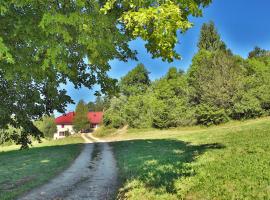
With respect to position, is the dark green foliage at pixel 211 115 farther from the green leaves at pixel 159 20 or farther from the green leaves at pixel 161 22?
the green leaves at pixel 161 22

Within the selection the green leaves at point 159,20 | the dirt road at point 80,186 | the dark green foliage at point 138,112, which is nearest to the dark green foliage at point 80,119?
the dark green foliage at point 138,112

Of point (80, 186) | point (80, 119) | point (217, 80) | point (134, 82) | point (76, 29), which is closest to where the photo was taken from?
point (76, 29)

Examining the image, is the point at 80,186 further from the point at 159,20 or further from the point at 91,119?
the point at 91,119

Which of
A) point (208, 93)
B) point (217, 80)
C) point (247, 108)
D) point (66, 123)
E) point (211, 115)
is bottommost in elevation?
point (211, 115)

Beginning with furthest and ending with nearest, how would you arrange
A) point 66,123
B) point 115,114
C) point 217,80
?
point 66,123, point 115,114, point 217,80

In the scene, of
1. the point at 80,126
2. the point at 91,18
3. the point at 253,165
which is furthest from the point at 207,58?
the point at 91,18

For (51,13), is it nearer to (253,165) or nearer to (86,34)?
(86,34)

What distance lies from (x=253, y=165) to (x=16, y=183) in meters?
13.6

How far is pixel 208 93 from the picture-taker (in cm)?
7075

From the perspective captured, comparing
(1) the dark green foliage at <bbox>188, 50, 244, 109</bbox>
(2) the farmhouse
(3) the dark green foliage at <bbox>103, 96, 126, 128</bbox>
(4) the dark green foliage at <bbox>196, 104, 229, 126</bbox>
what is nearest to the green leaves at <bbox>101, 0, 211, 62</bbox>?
(4) the dark green foliage at <bbox>196, 104, 229, 126</bbox>

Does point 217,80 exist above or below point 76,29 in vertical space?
above

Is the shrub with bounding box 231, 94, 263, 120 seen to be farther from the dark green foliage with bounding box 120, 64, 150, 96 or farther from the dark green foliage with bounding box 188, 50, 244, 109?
the dark green foliage with bounding box 120, 64, 150, 96

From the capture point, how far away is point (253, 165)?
17.4 m

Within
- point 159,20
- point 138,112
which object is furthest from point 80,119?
point 159,20
